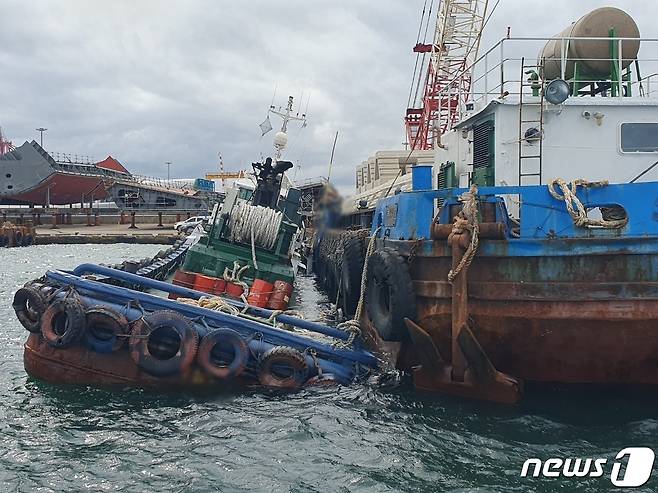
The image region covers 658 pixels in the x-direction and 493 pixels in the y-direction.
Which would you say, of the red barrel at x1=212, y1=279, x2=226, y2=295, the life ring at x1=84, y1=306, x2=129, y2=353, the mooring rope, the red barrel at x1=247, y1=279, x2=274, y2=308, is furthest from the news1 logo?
the red barrel at x1=212, y1=279, x2=226, y2=295

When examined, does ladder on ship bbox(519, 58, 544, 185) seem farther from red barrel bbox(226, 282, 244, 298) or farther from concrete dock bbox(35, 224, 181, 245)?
concrete dock bbox(35, 224, 181, 245)

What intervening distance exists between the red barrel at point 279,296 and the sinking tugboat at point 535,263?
13.8 ft

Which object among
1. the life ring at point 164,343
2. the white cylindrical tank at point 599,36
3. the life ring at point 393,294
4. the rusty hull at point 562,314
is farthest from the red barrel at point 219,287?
the white cylindrical tank at point 599,36

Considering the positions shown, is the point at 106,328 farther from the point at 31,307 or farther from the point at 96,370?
the point at 31,307

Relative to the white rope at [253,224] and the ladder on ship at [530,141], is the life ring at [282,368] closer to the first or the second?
the ladder on ship at [530,141]

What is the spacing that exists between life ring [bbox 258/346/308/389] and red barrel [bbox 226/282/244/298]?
14.5 feet

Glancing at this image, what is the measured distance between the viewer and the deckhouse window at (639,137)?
30.6 feet

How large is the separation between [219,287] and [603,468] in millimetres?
8591

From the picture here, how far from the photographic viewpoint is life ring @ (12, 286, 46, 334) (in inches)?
361

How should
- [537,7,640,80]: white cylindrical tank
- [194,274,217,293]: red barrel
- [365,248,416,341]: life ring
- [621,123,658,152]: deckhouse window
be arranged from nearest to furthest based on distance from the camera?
[365,248,416,341]: life ring
[621,123,658,152]: deckhouse window
[537,7,640,80]: white cylindrical tank
[194,274,217,293]: red barrel

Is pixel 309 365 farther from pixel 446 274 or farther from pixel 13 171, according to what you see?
pixel 13 171

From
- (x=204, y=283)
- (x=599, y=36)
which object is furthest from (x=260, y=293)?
(x=599, y=36)

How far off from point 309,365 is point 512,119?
4.59 meters

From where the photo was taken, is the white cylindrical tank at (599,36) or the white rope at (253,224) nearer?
the white cylindrical tank at (599,36)
